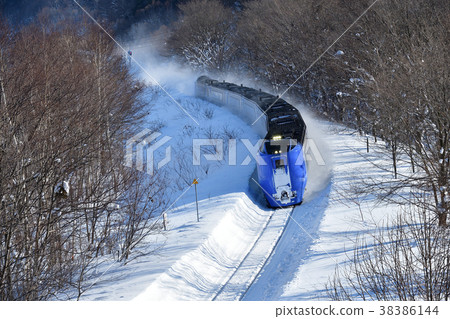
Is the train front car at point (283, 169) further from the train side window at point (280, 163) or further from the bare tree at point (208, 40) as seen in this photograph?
the bare tree at point (208, 40)

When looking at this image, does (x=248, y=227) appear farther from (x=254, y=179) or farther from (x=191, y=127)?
(x=191, y=127)

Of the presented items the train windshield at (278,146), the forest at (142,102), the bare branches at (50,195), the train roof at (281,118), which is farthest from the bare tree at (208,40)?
the train windshield at (278,146)

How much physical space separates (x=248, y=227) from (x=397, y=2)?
1945 cm

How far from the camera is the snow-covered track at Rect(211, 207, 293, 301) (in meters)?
12.8

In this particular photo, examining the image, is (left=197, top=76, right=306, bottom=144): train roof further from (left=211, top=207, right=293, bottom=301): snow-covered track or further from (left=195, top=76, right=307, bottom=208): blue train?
(left=211, top=207, right=293, bottom=301): snow-covered track

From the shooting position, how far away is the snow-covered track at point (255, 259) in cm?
1277

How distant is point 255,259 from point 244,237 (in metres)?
1.87

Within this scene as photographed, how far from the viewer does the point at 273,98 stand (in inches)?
1051

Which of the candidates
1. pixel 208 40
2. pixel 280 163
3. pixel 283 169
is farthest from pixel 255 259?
pixel 208 40

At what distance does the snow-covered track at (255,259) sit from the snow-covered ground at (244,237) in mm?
30

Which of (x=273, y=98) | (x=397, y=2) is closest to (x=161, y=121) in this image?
(x=273, y=98)

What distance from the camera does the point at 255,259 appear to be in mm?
14633

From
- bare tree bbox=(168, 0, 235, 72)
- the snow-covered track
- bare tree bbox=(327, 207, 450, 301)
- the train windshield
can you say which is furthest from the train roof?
bare tree bbox=(168, 0, 235, 72)
